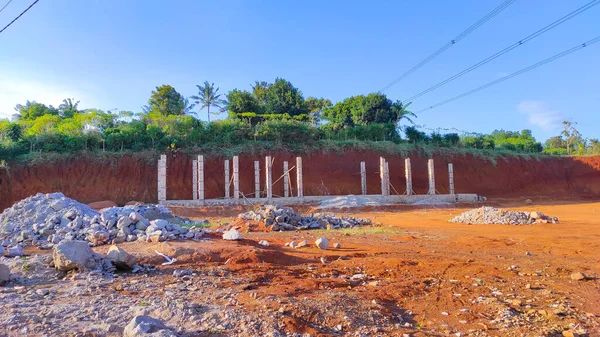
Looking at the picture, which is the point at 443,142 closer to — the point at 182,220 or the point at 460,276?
the point at 182,220

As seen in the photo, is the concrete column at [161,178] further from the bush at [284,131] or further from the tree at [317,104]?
the tree at [317,104]

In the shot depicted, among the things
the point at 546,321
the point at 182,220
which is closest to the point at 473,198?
the point at 182,220

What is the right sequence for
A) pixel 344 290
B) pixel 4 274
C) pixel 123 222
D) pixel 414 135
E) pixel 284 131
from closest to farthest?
pixel 344 290
pixel 4 274
pixel 123 222
pixel 284 131
pixel 414 135

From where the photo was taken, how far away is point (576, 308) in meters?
4.76

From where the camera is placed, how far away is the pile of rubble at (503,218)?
15.0 metres

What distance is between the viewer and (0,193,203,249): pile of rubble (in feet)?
31.7

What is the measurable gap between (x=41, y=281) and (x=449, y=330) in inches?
226

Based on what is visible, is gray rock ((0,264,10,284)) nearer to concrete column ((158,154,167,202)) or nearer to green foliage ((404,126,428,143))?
concrete column ((158,154,167,202))

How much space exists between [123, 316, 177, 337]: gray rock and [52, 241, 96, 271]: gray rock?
3133 millimetres

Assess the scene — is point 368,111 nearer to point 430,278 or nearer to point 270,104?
point 270,104

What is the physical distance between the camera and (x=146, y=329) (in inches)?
138

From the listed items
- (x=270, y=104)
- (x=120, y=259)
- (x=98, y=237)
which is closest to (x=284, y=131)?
(x=270, y=104)

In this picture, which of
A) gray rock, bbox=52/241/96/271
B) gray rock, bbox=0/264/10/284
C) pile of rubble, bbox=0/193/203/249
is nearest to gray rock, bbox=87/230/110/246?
pile of rubble, bbox=0/193/203/249

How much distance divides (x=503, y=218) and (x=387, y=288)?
12.0m
